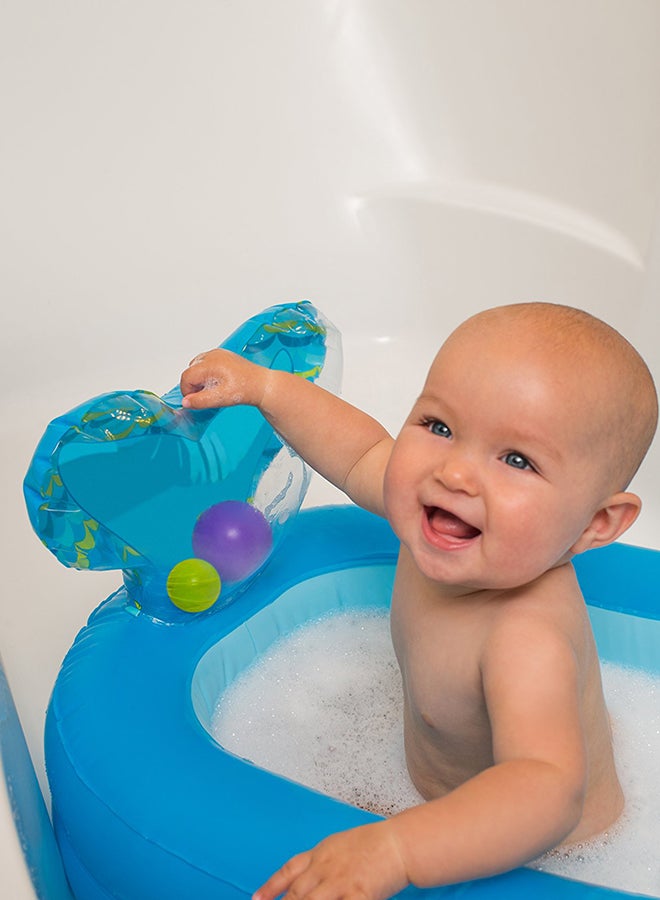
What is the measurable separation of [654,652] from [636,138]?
1036 millimetres

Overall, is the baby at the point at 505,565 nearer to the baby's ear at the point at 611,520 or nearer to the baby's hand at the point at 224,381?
the baby's ear at the point at 611,520

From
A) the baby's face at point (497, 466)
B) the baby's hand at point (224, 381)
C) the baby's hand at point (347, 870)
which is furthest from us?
the baby's hand at point (224, 381)

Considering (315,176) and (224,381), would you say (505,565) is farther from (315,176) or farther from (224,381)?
(315,176)

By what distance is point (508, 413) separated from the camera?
2.81ft

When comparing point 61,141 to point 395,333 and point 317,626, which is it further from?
point 317,626

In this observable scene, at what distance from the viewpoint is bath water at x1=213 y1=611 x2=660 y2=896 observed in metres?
1.13

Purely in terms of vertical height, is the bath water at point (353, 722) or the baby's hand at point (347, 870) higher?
the baby's hand at point (347, 870)

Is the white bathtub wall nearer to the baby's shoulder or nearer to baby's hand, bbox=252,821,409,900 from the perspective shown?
the baby's shoulder

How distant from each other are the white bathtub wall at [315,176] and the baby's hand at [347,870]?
45.7 inches

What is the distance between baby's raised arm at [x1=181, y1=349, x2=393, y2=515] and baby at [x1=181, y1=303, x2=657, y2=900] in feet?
0.56

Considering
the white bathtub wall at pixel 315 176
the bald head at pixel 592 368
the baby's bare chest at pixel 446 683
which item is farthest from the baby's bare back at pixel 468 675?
Answer: the white bathtub wall at pixel 315 176

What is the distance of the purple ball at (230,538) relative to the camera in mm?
1166

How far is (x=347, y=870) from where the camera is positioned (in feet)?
2.47

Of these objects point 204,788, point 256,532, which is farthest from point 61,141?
point 204,788
